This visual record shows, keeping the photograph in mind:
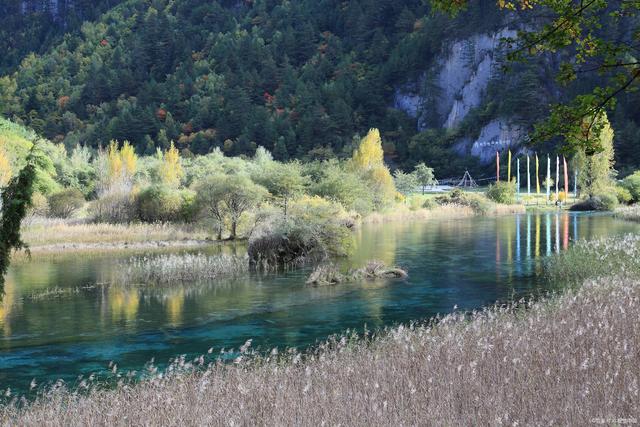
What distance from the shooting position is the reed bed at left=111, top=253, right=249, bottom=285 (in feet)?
91.2

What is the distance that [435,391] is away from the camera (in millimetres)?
8180

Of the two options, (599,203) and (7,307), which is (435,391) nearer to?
(7,307)

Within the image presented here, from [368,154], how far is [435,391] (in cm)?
6823

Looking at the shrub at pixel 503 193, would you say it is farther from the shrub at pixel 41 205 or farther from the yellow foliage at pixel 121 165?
the shrub at pixel 41 205

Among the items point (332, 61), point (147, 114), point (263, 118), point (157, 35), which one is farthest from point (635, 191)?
point (157, 35)

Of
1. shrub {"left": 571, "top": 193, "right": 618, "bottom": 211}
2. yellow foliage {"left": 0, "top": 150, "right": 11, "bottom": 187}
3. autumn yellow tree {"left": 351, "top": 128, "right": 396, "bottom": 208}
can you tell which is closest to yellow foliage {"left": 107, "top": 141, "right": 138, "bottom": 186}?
yellow foliage {"left": 0, "top": 150, "right": 11, "bottom": 187}

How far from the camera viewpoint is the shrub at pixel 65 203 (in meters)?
58.4

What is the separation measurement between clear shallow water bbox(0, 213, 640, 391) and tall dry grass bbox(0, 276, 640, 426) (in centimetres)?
600

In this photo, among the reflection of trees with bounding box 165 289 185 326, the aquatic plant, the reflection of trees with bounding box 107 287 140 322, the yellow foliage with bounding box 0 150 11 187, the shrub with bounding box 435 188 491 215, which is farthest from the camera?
the shrub with bounding box 435 188 491 215

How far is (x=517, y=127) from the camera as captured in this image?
5074 inches

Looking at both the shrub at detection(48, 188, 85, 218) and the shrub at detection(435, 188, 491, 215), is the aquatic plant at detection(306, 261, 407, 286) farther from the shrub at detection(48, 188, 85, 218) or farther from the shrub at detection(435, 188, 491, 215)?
the shrub at detection(435, 188, 491, 215)

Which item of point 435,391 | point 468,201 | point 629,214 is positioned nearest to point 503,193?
point 468,201

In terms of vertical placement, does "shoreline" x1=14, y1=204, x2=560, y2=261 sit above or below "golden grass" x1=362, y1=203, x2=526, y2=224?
below

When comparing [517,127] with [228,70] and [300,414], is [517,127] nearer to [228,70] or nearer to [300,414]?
[228,70]
